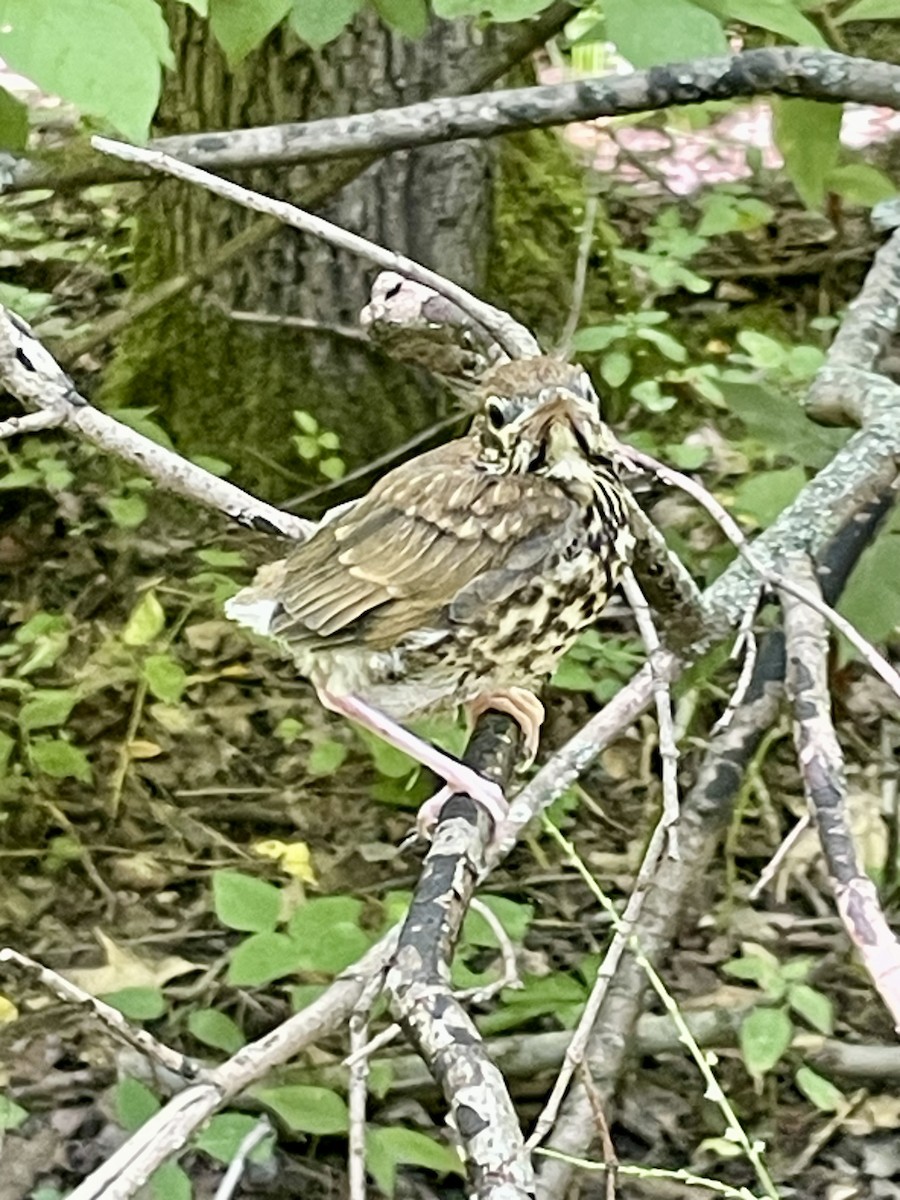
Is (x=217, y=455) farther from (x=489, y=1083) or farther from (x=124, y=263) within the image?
(x=489, y=1083)

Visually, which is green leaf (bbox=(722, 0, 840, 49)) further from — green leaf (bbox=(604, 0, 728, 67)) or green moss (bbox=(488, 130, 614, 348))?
green moss (bbox=(488, 130, 614, 348))

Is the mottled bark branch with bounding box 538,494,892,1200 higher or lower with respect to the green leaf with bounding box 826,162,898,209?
lower

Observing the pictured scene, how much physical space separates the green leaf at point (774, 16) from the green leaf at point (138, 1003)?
1.43m

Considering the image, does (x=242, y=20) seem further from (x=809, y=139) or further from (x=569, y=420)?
(x=809, y=139)

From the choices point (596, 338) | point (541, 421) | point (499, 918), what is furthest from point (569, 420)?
point (596, 338)

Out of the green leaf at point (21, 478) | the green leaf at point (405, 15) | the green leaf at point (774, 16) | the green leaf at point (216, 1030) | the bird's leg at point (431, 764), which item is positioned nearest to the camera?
the bird's leg at point (431, 764)

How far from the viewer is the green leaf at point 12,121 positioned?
192 centimetres

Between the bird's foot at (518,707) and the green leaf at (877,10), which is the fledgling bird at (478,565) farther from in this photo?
the green leaf at (877,10)

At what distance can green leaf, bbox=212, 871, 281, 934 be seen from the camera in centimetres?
198

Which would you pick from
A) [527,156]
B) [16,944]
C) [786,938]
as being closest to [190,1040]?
[16,944]

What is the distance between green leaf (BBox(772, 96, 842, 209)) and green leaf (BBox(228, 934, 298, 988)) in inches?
43.8

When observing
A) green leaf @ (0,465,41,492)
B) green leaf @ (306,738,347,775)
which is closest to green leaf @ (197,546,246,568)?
green leaf @ (306,738,347,775)

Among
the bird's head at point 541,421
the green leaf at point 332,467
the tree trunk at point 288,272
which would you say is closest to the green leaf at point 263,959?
the bird's head at point 541,421

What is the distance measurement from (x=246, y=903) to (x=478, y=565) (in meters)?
0.56
